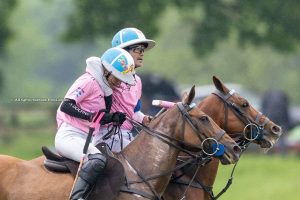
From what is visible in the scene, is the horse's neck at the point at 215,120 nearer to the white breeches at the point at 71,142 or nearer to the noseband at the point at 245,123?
the noseband at the point at 245,123

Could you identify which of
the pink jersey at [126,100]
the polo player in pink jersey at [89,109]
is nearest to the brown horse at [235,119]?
the pink jersey at [126,100]

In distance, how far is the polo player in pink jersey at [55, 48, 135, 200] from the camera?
10.8 metres

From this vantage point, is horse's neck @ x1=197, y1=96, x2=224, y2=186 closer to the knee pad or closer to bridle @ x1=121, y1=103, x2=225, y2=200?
bridle @ x1=121, y1=103, x2=225, y2=200

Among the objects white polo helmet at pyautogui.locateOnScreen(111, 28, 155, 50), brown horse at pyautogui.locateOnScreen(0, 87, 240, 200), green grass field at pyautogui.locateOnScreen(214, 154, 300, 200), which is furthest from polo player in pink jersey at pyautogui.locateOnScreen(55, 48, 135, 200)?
green grass field at pyautogui.locateOnScreen(214, 154, 300, 200)

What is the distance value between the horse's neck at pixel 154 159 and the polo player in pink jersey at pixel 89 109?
0.41m

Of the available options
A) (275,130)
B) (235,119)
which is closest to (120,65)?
(235,119)

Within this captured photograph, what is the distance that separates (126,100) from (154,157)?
4.38 ft

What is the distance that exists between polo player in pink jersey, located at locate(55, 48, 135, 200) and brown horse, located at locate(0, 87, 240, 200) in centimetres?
34

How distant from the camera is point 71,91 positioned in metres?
11.1

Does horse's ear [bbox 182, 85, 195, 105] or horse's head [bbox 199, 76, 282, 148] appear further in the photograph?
horse's head [bbox 199, 76, 282, 148]

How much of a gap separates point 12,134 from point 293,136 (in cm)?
1168

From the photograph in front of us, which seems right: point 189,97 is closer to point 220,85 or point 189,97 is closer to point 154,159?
point 154,159

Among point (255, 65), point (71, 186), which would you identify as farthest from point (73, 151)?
point (255, 65)

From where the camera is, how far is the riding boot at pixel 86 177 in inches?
421
